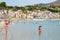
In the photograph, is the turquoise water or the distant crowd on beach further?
the distant crowd on beach

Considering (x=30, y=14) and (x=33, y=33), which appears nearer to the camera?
(x=33, y=33)

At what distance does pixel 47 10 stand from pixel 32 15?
748 centimetres

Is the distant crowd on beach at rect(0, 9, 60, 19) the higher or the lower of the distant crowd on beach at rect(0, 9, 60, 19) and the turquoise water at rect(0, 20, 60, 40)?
the lower

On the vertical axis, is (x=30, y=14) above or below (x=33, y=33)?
below

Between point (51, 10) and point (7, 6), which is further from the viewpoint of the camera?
point (51, 10)

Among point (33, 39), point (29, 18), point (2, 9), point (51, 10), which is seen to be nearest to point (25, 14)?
point (29, 18)

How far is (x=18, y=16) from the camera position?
190 ft

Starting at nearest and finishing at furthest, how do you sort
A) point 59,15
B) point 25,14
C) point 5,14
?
point 5,14, point 25,14, point 59,15

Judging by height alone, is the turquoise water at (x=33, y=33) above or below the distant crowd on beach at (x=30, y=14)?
above

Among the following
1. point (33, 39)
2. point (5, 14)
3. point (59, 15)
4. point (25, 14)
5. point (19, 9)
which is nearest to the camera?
point (33, 39)

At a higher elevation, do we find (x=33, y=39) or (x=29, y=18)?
(x=33, y=39)

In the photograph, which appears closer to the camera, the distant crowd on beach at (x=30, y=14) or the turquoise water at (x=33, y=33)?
the turquoise water at (x=33, y=33)

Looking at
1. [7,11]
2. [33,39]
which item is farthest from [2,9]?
[33,39]

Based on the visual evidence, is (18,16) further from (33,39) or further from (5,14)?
(33,39)
